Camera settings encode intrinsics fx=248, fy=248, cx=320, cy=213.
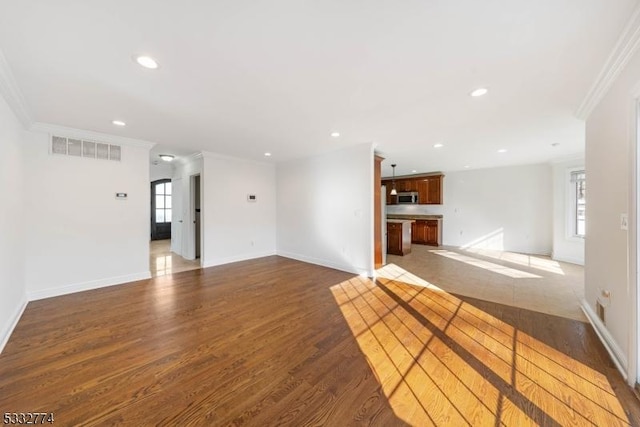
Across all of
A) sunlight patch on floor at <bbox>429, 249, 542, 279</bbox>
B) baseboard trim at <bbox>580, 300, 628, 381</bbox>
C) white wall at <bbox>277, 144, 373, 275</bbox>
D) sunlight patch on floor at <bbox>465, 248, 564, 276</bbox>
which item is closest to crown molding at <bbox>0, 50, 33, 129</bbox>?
white wall at <bbox>277, 144, 373, 275</bbox>

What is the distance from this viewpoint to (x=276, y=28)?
161cm

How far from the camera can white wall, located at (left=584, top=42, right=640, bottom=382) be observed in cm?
181

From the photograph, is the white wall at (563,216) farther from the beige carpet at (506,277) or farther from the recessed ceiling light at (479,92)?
the recessed ceiling light at (479,92)

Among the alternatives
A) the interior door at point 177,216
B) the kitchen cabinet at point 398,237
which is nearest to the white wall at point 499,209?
the kitchen cabinet at point 398,237

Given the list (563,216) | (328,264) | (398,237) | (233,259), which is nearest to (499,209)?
(563,216)

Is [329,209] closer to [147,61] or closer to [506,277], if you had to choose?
[506,277]

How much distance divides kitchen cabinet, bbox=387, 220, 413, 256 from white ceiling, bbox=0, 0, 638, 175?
3.39m

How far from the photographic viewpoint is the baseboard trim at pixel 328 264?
4.78 m

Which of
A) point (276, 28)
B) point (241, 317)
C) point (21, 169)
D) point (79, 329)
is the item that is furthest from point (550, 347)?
point (21, 169)

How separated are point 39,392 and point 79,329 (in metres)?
1.08

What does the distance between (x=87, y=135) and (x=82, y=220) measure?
131 cm

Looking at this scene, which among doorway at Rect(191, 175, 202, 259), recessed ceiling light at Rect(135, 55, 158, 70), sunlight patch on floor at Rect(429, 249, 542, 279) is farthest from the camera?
doorway at Rect(191, 175, 202, 259)

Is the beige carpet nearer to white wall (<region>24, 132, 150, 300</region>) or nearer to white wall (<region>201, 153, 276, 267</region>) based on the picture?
white wall (<region>201, 153, 276, 267</region>)

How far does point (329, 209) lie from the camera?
17.7 feet
